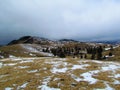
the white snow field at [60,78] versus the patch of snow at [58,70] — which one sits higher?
the patch of snow at [58,70]

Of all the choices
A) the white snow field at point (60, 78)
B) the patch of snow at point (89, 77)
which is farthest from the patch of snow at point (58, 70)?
the patch of snow at point (89, 77)

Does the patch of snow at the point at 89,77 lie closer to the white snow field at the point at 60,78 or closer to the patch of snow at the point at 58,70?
the white snow field at the point at 60,78

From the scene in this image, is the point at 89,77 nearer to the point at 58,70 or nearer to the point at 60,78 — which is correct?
the point at 60,78

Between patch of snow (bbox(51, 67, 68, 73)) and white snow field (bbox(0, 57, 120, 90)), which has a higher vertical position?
patch of snow (bbox(51, 67, 68, 73))

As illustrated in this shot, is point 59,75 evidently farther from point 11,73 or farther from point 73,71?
point 11,73

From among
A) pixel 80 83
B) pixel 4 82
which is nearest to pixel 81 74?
pixel 80 83

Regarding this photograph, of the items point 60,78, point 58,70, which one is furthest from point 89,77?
point 58,70

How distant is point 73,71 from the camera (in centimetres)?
4262

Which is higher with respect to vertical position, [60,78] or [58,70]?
[58,70]

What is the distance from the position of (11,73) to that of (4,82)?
6915 millimetres

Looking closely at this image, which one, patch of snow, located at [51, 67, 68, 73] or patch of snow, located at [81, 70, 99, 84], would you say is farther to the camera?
patch of snow, located at [51, 67, 68, 73]

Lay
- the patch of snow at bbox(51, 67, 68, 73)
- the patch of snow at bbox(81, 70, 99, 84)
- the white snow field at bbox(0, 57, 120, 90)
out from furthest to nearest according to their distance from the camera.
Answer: the patch of snow at bbox(51, 67, 68, 73) → the patch of snow at bbox(81, 70, 99, 84) → the white snow field at bbox(0, 57, 120, 90)

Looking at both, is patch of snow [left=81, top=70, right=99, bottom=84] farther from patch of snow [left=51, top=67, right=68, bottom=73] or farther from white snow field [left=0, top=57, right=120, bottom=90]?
patch of snow [left=51, top=67, right=68, bottom=73]

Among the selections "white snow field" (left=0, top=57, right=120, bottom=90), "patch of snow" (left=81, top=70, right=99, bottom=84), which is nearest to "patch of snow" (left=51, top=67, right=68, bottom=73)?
"white snow field" (left=0, top=57, right=120, bottom=90)
